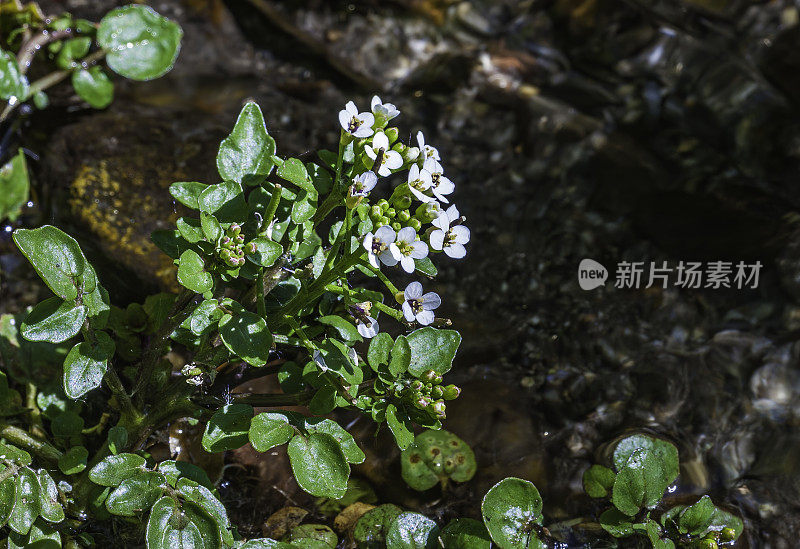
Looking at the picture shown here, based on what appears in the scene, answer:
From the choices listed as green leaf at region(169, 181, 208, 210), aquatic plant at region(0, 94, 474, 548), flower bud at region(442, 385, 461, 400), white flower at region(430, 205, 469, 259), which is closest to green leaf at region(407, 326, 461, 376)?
aquatic plant at region(0, 94, 474, 548)

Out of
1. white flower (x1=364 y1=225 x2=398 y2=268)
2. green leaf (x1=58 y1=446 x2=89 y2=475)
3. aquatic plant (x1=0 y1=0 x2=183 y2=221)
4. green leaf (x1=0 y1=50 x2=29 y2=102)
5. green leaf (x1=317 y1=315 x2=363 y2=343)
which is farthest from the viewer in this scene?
aquatic plant (x1=0 y1=0 x2=183 y2=221)

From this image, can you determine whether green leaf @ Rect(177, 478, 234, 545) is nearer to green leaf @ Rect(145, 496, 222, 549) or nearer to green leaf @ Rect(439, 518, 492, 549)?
green leaf @ Rect(145, 496, 222, 549)

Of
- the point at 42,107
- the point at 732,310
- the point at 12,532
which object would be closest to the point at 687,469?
the point at 732,310

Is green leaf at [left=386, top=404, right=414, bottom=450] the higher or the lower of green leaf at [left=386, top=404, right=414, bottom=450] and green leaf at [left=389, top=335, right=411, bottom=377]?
the lower

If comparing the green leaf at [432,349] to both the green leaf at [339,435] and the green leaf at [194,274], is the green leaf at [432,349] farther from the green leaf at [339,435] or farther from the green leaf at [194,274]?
the green leaf at [194,274]

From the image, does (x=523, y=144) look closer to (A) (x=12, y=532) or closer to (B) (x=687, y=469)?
(B) (x=687, y=469)

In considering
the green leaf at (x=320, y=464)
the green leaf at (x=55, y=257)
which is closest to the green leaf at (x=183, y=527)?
the green leaf at (x=320, y=464)

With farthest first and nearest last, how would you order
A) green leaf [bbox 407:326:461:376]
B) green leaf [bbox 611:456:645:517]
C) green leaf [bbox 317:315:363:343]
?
green leaf [bbox 611:456:645:517] → green leaf [bbox 407:326:461:376] → green leaf [bbox 317:315:363:343]
